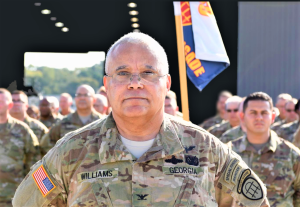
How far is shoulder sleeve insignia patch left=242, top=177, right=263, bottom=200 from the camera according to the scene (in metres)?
2.77

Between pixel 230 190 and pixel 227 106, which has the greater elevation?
pixel 230 190

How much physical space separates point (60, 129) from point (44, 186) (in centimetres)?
Answer: 638

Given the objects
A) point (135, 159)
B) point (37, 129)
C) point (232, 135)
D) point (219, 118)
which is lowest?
point (219, 118)

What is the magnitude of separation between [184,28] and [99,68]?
44.5 ft

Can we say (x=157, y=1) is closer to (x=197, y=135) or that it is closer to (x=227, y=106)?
(x=227, y=106)

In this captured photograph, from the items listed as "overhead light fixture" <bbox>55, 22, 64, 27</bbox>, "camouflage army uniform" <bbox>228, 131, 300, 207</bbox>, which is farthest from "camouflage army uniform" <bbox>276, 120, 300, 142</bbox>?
"overhead light fixture" <bbox>55, 22, 64, 27</bbox>

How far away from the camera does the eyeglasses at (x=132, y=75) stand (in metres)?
2.59

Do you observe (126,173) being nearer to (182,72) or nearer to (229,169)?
(229,169)

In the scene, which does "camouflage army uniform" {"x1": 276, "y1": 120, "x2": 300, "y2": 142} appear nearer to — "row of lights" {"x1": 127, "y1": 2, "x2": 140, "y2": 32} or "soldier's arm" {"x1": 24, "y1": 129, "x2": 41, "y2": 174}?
"soldier's arm" {"x1": 24, "y1": 129, "x2": 41, "y2": 174}

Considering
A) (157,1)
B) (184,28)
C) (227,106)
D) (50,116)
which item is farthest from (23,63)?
(184,28)

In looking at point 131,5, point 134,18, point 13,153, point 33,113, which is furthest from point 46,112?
point 134,18

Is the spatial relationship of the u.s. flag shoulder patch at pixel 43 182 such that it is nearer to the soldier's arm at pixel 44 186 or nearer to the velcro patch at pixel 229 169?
the soldier's arm at pixel 44 186

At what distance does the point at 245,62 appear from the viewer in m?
18.5

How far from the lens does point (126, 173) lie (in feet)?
8.70
